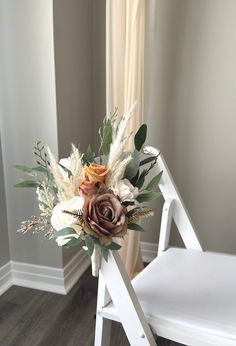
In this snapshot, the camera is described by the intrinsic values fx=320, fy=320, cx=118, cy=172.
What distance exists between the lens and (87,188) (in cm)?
60

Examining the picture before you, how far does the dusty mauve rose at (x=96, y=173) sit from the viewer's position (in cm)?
61

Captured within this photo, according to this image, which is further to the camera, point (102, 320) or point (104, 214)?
point (102, 320)

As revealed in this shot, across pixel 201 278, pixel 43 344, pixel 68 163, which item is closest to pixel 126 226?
pixel 68 163

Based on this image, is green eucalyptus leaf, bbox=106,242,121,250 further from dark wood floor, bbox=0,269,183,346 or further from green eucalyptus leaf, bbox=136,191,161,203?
dark wood floor, bbox=0,269,183,346

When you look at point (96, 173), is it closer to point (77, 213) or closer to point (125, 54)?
point (77, 213)

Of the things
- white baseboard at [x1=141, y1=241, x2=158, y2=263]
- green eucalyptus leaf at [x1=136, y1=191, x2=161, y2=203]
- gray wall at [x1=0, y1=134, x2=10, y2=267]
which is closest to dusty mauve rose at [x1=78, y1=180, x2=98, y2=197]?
green eucalyptus leaf at [x1=136, y1=191, x2=161, y2=203]

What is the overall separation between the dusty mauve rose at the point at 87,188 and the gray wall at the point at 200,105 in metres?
1.01

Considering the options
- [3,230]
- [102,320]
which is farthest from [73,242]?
[3,230]

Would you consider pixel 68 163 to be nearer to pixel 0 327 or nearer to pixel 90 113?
pixel 0 327

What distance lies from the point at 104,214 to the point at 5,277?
1.31 meters

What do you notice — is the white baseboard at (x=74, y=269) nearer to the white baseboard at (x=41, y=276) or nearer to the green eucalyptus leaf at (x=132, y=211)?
the white baseboard at (x=41, y=276)

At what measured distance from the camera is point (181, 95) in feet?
5.54

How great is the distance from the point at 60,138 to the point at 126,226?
3.16 ft

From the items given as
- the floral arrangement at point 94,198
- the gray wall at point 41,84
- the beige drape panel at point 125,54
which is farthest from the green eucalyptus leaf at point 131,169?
the gray wall at point 41,84
